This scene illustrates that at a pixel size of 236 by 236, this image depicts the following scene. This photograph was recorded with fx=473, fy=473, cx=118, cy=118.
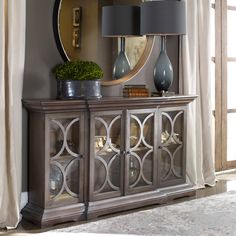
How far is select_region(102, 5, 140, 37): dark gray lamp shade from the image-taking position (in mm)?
4082

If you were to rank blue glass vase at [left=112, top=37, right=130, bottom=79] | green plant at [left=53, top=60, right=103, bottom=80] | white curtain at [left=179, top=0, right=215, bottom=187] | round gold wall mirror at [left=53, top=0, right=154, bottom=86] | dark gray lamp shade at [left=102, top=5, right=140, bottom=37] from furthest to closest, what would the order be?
white curtain at [left=179, top=0, right=215, bottom=187]
blue glass vase at [left=112, top=37, right=130, bottom=79]
dark gray lamp shade at [left=102, top=5, right=140, bottom=37]
round gold wall mirror at [left=53, top=0, right=154, bottom=86]
green plant at [left=53, top=60, right=103, bottom=80]

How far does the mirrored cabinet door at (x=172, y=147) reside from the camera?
13.5 ft

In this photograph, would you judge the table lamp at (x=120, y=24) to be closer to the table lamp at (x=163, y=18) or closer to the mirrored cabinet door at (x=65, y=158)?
the table lamp at (x=163, y=18)

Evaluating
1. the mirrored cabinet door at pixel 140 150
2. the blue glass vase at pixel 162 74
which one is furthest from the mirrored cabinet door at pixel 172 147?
the blue glass vase at pixel 162 74

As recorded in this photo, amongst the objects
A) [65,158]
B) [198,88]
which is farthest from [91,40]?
[198,88]

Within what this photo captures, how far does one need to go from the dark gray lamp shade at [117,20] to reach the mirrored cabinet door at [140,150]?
2.45ft

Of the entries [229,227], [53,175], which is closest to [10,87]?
[53,175]

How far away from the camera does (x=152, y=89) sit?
445 centimetres

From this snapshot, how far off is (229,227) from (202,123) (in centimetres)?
151

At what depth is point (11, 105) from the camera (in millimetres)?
3430

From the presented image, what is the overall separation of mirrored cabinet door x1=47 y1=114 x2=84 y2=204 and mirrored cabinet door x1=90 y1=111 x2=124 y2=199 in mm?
104

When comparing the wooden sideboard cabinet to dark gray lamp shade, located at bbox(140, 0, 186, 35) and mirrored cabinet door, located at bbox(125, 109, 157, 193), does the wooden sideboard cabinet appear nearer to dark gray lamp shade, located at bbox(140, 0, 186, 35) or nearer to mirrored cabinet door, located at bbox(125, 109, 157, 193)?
mirrored cabinet door, located at bbox(125, 109, 157, 193)

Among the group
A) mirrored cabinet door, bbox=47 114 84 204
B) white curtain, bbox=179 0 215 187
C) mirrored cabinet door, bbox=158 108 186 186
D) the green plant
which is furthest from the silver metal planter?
white curtain, bbox=179 0 215 187

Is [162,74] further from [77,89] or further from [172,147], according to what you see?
[77,89]
